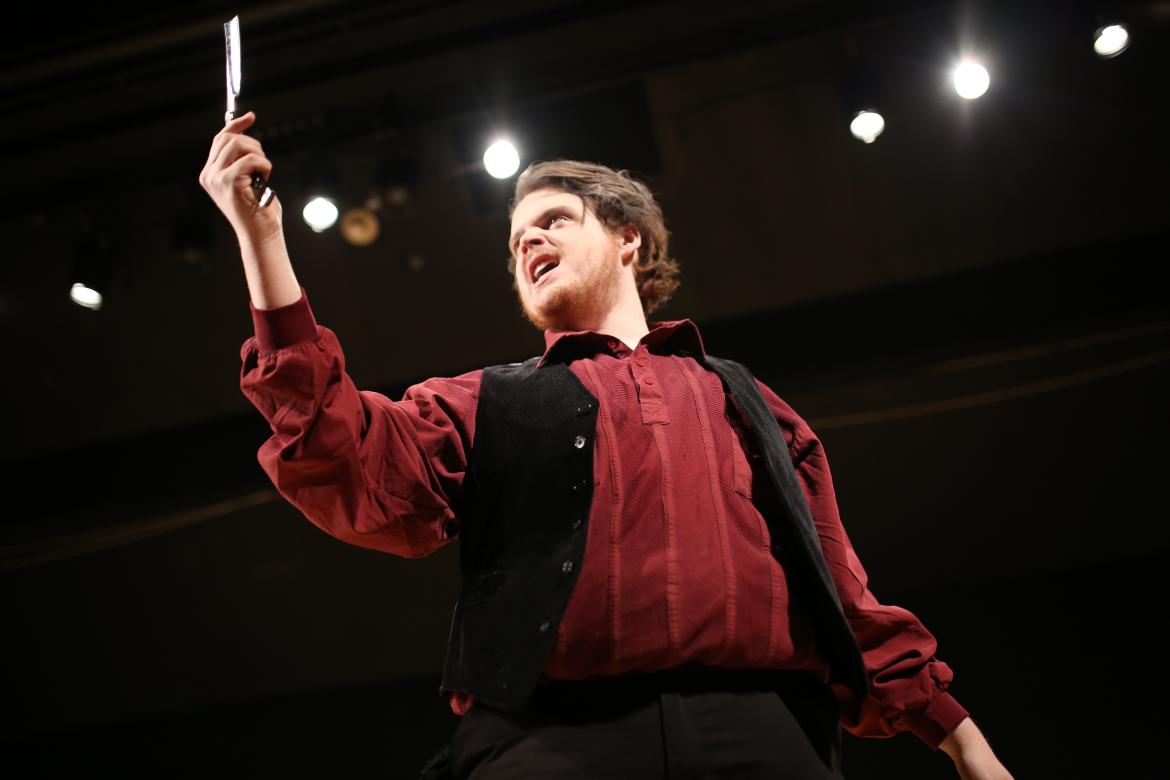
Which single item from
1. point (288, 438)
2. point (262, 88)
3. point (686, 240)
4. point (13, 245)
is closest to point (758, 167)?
point (686, 240)

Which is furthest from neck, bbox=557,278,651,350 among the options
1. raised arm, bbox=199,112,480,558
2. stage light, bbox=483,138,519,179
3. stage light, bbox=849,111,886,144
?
stage light, bbox=849,111,886,144

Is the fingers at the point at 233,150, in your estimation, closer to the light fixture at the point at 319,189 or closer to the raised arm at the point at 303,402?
the raised arm at the point at 303,402

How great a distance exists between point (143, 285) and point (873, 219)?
8.86 ft

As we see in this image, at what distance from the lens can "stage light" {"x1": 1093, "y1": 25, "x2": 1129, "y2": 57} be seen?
271 centimetres

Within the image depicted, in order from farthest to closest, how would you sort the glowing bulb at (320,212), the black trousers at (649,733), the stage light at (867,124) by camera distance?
the glowing bulb at (320,212) < the stage light at (867,124) < the black trousers at (649,733)

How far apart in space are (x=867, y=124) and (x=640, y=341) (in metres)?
1.80

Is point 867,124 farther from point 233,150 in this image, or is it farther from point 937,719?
point 233,150

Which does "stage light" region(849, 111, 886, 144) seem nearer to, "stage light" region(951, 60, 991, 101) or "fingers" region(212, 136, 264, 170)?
"stage light" region(951, 60, 991, 101)

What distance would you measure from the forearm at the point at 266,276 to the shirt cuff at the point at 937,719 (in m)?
1.02

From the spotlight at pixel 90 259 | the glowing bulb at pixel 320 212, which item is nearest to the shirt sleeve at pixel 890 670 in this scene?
the glowing bulb at pixel 320 212

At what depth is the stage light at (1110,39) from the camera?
271 cm

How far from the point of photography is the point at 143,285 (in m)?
3.39

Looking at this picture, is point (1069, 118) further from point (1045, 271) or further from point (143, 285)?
point (143, 285)

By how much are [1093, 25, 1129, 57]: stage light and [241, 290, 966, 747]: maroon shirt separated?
212cm
